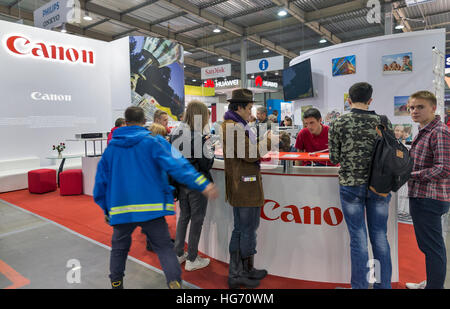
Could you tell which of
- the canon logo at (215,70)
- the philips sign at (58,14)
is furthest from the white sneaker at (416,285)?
the canon logo at (215,70)

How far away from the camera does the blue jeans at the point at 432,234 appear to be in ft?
5.71

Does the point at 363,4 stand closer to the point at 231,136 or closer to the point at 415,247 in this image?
the point at 415,247

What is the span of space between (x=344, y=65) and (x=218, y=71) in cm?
573

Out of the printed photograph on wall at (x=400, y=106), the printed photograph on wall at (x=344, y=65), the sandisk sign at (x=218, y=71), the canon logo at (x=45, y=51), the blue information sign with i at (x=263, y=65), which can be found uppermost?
the sandisk sign at (x=218, y=71)

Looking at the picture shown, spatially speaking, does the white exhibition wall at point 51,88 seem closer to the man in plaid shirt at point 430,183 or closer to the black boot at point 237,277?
the black boot at point 237,277

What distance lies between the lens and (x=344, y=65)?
5316mm

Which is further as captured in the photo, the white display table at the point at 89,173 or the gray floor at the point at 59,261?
the white display table at the point at 89,173

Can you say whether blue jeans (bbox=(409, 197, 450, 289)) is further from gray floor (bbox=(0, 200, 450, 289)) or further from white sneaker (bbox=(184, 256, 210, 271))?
white sneaker (bbox=(184, 256, 210, 271))

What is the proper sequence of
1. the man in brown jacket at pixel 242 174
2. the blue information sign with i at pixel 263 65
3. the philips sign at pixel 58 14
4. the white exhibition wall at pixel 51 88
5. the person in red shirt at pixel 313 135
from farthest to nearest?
1. the blue information sign with i at pixel 263 65
2. the white exhibition wall at pixel 51 88
3. the philips sign at pixel 58 14
4. the person in red shirt at pixel 313 135
5. the man in brown jacket at pixel 242 174

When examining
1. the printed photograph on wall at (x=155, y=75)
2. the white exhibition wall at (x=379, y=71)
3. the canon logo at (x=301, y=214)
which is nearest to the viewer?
the canon logo at (x=301, y=214)

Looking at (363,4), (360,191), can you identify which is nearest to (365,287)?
(360,191)

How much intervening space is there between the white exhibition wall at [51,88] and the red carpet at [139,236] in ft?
4.97

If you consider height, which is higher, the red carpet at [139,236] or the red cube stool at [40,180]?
the red cube stool at [40,180]

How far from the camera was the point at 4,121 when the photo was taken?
6.04 m
